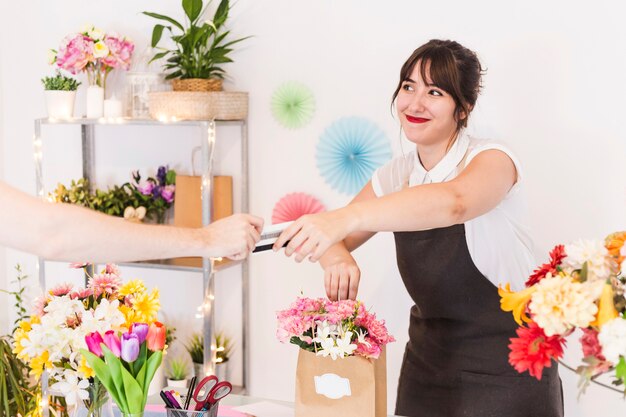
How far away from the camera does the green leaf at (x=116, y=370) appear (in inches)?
57.7

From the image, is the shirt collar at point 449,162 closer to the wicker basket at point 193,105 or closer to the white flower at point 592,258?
the white flower at point 592,258

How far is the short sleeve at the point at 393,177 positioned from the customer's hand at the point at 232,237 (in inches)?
27.8

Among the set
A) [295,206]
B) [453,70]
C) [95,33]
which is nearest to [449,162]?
[453,70]

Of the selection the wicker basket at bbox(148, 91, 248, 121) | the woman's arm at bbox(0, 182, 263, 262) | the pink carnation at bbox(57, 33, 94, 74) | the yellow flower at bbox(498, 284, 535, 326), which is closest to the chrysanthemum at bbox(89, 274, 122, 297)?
the woman's arm at bbox(0, 182, 263, 262)

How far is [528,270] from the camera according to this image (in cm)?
226

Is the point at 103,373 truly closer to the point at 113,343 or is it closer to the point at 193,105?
the point at 113,343

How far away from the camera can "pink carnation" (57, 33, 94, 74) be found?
3.25 metres

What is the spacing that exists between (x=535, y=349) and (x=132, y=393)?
2.54 ft

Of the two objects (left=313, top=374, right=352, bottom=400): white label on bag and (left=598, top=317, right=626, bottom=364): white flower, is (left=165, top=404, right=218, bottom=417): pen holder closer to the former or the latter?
(left=313, top=374, right=352, bottom=400): white label on bag

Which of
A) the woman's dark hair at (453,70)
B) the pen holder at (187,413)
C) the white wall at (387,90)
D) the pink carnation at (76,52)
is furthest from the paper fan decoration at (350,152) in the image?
the pen holder at (187,413)

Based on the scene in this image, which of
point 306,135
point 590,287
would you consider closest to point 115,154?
point 306,135

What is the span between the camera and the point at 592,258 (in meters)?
1.23

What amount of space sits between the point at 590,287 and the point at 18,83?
328 cm

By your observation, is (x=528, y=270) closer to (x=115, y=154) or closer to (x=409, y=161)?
(x=409, y=161)
